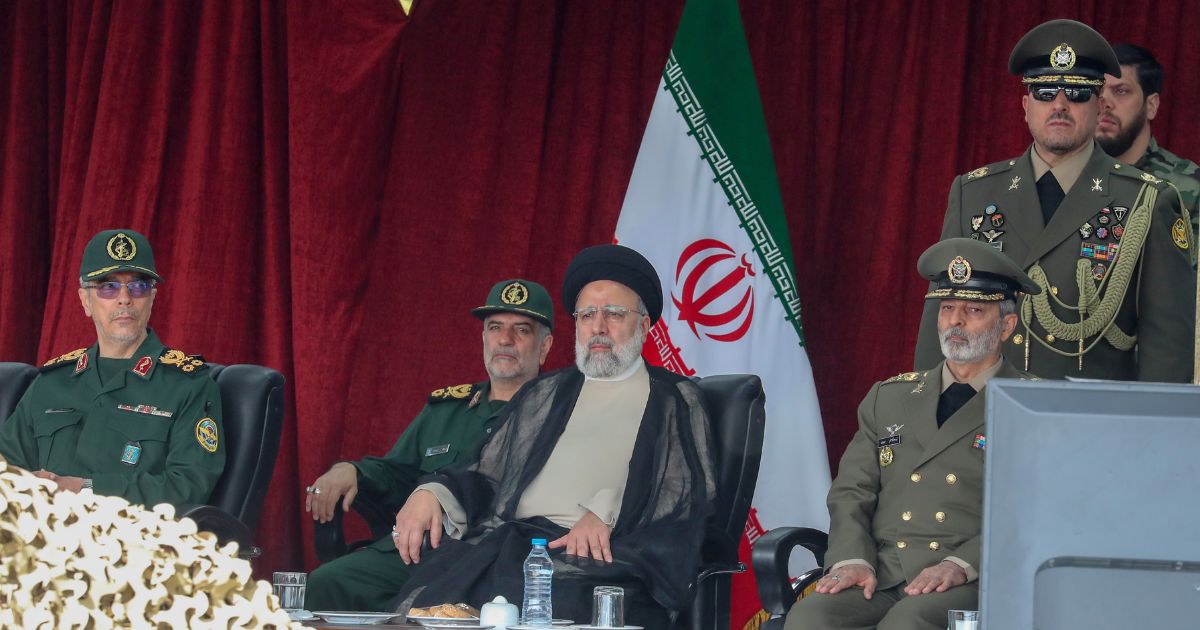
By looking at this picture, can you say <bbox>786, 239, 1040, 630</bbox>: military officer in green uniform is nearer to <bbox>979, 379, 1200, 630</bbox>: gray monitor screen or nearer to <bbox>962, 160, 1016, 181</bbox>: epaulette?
<bbox>962, 160, 1016, 181</bbox>: epaulette

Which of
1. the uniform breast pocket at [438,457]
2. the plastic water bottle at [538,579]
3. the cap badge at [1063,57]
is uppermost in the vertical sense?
the cap badge at [1063,57]

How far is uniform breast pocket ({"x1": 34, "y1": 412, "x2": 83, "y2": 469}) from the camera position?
412 cm

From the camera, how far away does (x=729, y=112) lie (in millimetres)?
4961

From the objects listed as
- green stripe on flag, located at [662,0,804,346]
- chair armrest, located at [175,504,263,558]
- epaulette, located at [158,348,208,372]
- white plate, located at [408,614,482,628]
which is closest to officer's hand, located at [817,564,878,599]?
white plate, located at [408,614,482,628]

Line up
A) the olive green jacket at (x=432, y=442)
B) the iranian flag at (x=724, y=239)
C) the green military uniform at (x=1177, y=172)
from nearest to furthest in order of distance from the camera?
the green military uniform at (x=1177, y=172) → the olive green jacket at (x=432, y=442) → the iranian flag at (x=724, y=239)

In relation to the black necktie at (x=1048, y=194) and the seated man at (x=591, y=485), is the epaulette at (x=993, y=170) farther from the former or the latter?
the seated man at (x=591, y=485)

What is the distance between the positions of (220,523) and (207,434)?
472mm

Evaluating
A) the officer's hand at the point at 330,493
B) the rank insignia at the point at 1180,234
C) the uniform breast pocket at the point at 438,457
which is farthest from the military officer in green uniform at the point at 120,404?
the rank insignia at the point at 1180,234

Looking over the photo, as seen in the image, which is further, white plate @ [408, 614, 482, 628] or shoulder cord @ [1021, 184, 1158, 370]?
shoulder cord @ [1021, 184, 1158, 370]

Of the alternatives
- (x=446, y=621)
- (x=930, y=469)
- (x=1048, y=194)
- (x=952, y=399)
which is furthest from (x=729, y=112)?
(x=446, y=621)

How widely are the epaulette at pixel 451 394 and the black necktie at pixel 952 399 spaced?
1742 millimetres

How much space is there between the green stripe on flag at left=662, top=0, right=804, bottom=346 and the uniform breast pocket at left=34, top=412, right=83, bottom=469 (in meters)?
2.26

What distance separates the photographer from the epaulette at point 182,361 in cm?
416

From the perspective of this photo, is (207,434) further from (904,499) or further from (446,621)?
(904,499)
